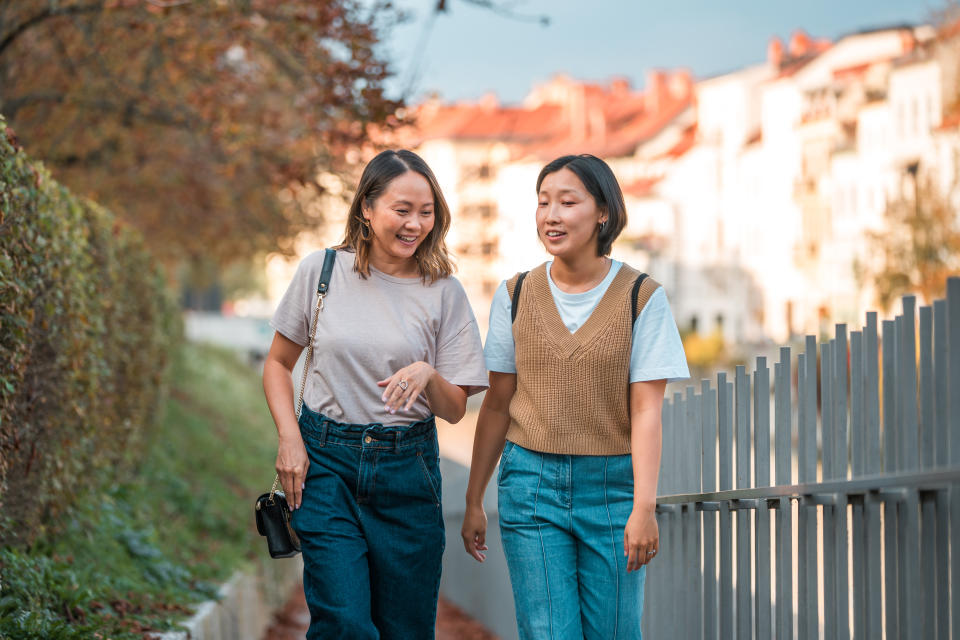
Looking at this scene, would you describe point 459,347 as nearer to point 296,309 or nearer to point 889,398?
point 296,309

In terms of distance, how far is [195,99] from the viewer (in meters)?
12.2

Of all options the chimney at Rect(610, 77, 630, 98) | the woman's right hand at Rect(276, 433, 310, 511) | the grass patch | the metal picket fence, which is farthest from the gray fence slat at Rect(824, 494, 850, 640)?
the chimney at Rect(610, 77, 630, 98)

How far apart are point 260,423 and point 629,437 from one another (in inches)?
679

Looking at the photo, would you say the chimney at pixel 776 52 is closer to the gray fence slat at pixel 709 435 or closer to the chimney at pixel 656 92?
the chimney at pixel 656 92

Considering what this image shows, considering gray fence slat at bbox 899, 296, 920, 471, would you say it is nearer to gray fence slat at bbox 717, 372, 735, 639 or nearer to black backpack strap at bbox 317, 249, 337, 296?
gray fence slat at bbox 717, 372, 735, 639

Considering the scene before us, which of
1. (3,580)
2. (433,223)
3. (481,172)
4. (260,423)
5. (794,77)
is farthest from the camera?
(794,77)

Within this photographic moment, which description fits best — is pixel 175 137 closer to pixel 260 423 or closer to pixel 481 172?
pixel 481 172

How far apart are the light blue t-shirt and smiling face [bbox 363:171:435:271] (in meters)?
0.35

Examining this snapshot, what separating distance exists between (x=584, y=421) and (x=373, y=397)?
726mm

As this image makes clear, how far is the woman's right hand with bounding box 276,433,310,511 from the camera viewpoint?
4207 millimetres

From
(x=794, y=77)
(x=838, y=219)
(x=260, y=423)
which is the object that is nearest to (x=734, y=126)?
(x=794, y=77)

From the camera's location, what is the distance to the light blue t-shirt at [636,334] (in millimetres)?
3988

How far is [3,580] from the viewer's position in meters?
5.11

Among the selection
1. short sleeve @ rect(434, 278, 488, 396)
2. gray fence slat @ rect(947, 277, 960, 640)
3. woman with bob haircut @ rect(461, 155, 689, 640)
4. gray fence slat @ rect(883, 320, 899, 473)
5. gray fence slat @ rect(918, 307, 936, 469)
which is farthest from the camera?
short sleeve @ rect(434, 278, 488, 396)
